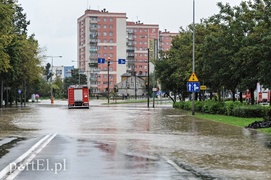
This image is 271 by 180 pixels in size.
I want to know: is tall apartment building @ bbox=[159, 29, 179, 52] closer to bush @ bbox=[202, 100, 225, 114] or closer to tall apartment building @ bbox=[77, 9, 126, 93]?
tall apartment building @ bbox=[77, 9, 126, 93]

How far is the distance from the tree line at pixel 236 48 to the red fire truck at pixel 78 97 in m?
16.7

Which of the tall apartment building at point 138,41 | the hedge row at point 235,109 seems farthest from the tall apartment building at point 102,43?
the hedge row at point 235,109

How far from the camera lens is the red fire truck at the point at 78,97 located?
5991cm

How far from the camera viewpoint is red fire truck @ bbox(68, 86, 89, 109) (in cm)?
5991

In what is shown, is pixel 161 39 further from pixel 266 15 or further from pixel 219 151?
pixel 219 151

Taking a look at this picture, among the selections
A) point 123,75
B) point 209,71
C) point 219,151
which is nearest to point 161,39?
point 123,75

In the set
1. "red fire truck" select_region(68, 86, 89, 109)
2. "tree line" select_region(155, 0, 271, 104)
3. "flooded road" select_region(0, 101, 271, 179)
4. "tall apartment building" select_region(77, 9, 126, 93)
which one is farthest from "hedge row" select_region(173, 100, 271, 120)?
"tall apartment building" select_region(77, 9, 126, 93)

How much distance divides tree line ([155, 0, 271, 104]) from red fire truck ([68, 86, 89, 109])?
16685 millimetres

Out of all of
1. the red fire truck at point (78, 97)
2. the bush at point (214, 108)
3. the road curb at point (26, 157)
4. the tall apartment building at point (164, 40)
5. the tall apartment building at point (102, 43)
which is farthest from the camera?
the tall apartment building at point (164, 40)

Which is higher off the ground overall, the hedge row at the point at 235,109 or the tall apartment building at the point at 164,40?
the tall apartment building at the point at 164,40

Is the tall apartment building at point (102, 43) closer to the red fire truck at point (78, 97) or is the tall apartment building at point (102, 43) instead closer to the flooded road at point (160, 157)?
the red fire truck at point (78, 97)

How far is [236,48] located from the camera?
119 feet

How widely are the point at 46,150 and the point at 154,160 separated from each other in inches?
140

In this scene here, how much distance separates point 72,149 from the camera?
46.1 feet
